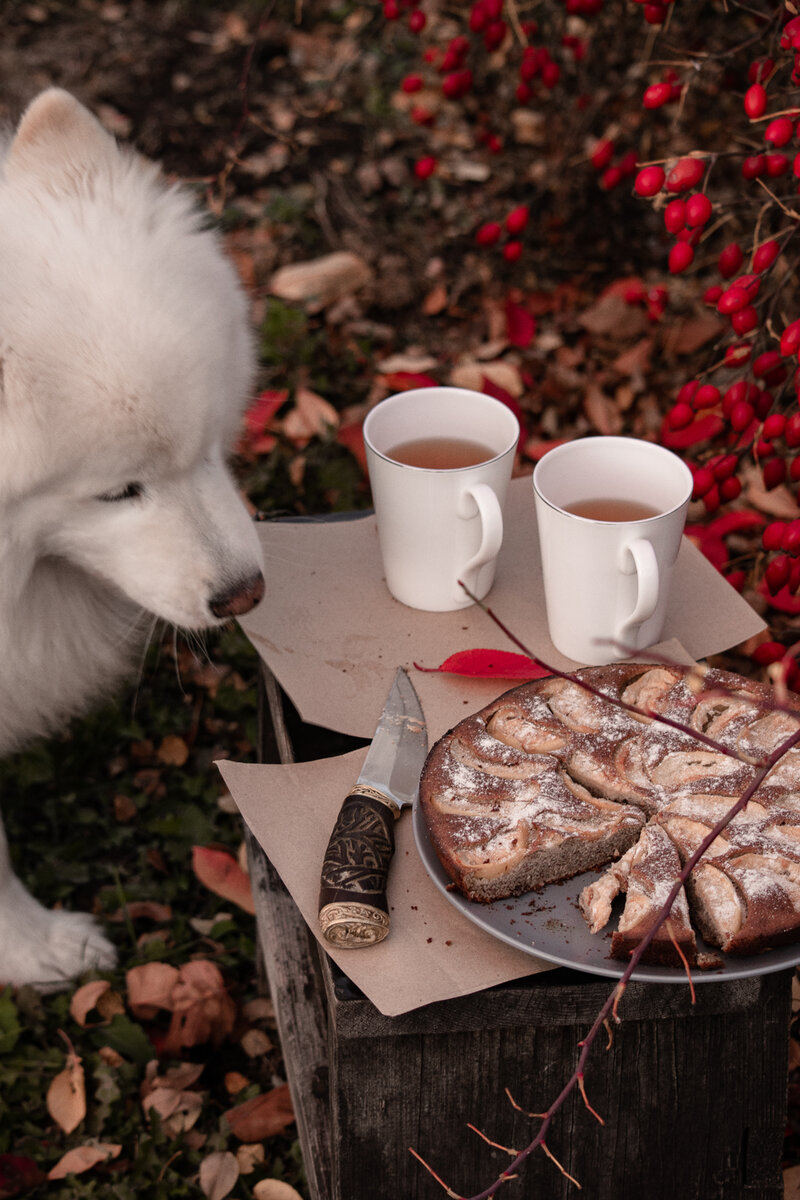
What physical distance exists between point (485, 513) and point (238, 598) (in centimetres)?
41

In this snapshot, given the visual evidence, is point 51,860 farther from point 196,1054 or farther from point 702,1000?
point 702,1000

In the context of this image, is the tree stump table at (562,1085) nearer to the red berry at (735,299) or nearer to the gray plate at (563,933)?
the gray plate at (563,933)

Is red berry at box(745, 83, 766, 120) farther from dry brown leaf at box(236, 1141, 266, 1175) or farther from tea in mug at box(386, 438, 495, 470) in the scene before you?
dry brown leaf at box(236, 1141, 266, 1175)

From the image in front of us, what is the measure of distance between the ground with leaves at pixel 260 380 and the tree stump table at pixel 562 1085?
1.91 ft

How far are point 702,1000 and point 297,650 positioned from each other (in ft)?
2.68

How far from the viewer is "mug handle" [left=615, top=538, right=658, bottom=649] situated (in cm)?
147

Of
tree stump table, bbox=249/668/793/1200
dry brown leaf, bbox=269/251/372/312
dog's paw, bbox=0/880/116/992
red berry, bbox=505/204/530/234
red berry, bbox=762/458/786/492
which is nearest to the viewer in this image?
tree stump table, bbox=249/668/793/1200

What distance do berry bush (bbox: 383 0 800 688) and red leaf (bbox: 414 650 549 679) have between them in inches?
14.8

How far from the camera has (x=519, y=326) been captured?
3750 millimetres

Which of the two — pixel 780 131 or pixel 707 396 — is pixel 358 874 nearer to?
pixel 707 396

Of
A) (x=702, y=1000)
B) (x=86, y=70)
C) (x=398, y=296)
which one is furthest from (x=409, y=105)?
(x=702, y=1000)

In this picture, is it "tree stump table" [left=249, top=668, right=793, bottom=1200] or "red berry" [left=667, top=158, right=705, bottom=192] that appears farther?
"red berry" [left=667, top=158, right=705, bottom=192]

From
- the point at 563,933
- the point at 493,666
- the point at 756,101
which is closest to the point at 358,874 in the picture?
the point at 563,933

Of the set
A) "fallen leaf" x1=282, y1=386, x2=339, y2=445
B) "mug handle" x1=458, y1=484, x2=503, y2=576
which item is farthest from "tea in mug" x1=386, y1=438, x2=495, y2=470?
"fallen leaf" x1=282, y1=386, x2=339, y2=445
